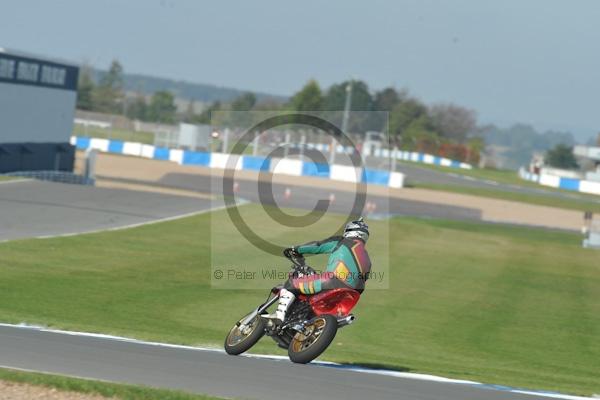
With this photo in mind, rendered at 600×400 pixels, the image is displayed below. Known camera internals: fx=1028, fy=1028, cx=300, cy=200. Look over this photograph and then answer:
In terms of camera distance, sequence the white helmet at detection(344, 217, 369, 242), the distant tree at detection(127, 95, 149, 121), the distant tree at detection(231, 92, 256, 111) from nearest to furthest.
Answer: the white helmet at detection(344, 217, 369, 242) < the distant tree at detection(231, 92, 256, 111) < the distant tree at detection(127, 95, 149, 121)

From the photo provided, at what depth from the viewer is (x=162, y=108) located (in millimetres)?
181250

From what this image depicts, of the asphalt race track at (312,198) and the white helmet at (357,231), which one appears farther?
the asphalt race track at (312,198)

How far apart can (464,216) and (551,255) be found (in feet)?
56.7

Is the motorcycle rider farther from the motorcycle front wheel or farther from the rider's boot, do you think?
the motorcycle front wheel

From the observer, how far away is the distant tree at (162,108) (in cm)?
16875

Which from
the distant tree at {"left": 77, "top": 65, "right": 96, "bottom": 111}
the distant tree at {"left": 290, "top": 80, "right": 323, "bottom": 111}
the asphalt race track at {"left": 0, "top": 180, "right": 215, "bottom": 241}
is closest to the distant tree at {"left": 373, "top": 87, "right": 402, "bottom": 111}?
the distant tree at {"left": 290, "top": 80, "right": 323, "bottom": 111}

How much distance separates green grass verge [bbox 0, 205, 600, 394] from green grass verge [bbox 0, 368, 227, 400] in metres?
5.14

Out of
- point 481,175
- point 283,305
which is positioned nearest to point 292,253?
point 283,305

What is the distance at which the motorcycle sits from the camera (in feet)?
39.8

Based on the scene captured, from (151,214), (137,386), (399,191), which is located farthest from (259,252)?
(399,191)

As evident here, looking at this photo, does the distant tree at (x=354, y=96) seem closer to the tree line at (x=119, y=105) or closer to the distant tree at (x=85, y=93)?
the tree line at (x=119, y=105)

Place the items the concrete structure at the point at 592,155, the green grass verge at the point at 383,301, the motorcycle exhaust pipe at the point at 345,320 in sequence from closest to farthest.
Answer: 1. the motorcycle exhaust pipe at the point at 345,320
2. the green grass verge at the point at 383,301
3. the concrete structure at the point at 592,155

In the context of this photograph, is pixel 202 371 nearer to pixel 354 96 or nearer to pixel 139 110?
pixel 354 96

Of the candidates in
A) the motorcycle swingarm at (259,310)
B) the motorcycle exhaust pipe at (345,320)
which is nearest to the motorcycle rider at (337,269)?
the motorcycle swingarm at (259,310)
